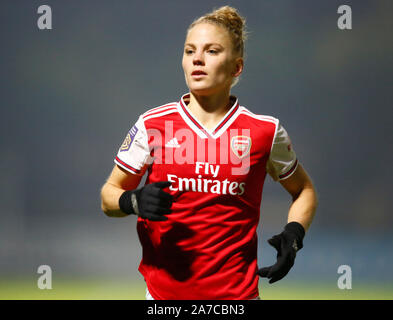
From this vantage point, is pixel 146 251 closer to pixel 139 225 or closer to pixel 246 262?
pixel 139 225

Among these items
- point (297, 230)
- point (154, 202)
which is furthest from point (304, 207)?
point (154, 202)

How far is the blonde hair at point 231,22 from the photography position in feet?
5.44

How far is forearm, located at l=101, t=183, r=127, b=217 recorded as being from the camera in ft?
5.22

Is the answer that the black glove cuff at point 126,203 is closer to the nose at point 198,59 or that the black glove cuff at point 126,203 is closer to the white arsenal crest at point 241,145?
the white arsenal crest at point 241,145

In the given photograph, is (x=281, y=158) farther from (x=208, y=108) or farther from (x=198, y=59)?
(x=198, y=59)

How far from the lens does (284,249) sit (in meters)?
1.60

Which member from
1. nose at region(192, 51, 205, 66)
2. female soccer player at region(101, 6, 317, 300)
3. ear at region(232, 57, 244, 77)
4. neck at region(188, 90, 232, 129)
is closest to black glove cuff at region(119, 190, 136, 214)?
female soccer player at region(101, 6, 317, 300)

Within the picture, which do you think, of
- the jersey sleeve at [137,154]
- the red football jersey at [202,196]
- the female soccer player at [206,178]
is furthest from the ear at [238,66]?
the jersey sleeve at [137,154]

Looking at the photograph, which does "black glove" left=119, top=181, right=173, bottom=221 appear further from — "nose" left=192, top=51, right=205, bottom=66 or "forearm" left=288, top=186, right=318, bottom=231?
"forearm" left=288, top=186, right=318, bottom=231

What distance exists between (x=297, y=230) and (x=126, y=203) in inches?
25.3

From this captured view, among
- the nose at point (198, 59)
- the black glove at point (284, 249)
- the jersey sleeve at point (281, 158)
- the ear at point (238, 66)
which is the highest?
the ear at point (238, 66)

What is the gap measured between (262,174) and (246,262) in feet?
1.07

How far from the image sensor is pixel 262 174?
5.52ft

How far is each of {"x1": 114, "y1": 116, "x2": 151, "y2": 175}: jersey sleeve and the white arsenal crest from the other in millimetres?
310
